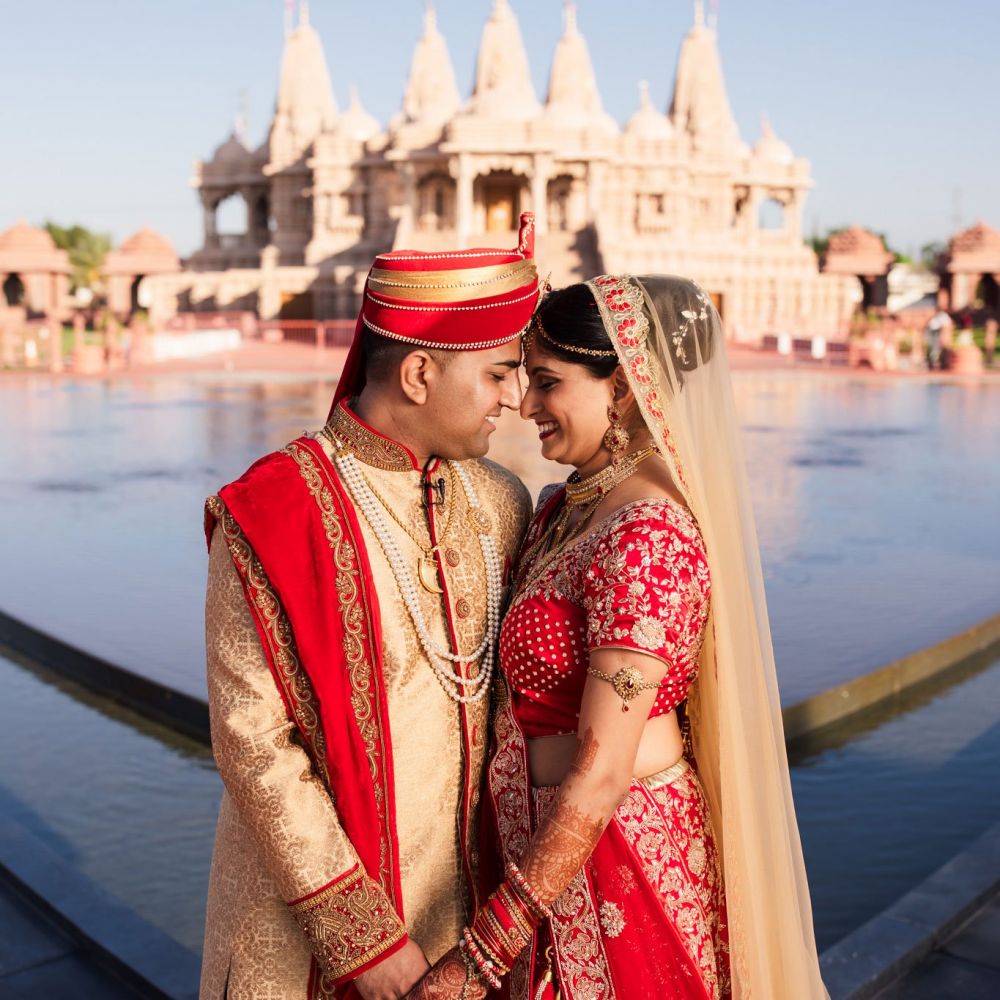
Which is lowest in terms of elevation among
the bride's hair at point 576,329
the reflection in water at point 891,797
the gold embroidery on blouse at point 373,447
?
the reflection in water at point 891,797

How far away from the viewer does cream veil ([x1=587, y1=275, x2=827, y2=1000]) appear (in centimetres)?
187

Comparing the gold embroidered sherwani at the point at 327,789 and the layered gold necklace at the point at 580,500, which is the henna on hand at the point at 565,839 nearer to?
the gold embroidered sherwani at the point at 327,789

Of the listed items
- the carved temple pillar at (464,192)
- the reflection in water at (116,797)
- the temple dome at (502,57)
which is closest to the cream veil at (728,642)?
the reflection in water at (116,797)

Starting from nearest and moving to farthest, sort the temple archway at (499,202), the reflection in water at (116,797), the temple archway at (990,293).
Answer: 1. the reflection in water at (116,797)
2. the temple archway at (990,293)
3. the temple archway at (499,202)

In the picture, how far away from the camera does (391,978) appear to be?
1726mm

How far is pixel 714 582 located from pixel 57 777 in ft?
12.0

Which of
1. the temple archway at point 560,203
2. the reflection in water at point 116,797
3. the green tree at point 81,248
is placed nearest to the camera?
the reflection in water at point 116,797

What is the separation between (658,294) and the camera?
1887 millimetres

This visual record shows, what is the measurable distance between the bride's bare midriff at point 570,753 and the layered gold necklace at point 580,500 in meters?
0.26

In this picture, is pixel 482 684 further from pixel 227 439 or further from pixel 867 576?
pixel 227 439

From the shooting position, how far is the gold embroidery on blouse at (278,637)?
1736 millimetres

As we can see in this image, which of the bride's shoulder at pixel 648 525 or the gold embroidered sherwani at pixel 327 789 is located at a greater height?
the bride's shoulder at pixel 648 525

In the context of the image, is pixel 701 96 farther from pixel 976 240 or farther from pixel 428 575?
pixel 428 575

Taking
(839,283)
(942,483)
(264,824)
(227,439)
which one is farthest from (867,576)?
(839,283)
